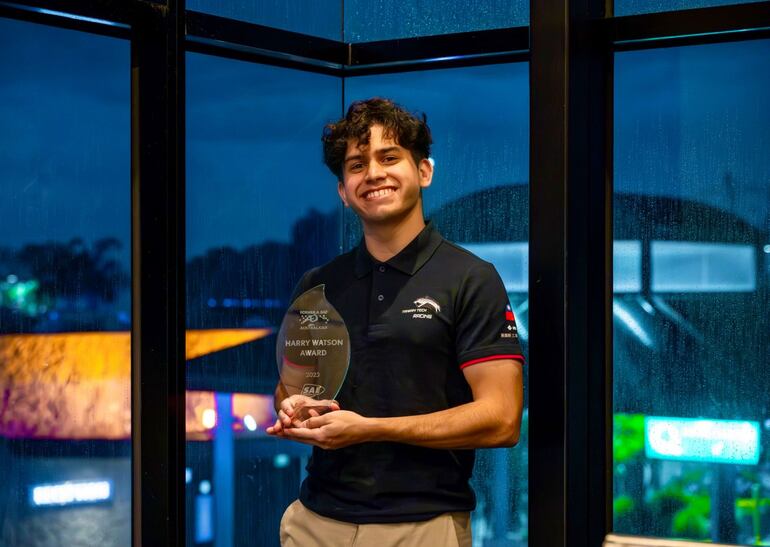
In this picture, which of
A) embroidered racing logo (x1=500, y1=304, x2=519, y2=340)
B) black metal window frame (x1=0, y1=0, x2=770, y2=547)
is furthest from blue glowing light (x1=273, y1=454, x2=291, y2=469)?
embroidered racing logo (x1=500, y1=304, x2=519, y2=340)

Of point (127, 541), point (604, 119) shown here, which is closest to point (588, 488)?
point (604, 119)

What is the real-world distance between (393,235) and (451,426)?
0.43m

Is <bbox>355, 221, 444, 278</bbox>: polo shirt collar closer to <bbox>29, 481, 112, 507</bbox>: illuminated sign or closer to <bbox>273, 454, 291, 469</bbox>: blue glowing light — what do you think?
<bbox>273, 454, 291, 469</bbox>: blue glowing light

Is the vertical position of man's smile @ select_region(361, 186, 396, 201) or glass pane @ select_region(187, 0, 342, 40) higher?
glass pane @ select_region(187, 0, 342, 40)

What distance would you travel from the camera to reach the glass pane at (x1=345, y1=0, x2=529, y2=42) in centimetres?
289

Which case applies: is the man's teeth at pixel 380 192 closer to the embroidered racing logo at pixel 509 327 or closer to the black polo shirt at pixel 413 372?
the black polo shirt at pixel 413 372

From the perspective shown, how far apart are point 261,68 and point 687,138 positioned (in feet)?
3.69

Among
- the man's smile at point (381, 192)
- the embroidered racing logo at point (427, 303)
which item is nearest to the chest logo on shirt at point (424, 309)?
the embroidered racing logo at point (427, 303)

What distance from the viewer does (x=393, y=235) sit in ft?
7.75

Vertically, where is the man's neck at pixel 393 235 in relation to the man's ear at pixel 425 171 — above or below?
below

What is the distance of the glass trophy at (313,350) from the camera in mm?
2312

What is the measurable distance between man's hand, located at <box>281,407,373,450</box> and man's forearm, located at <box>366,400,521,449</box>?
0.02m

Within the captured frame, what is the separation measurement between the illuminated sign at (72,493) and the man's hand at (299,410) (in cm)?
88

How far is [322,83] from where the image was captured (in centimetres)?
314
